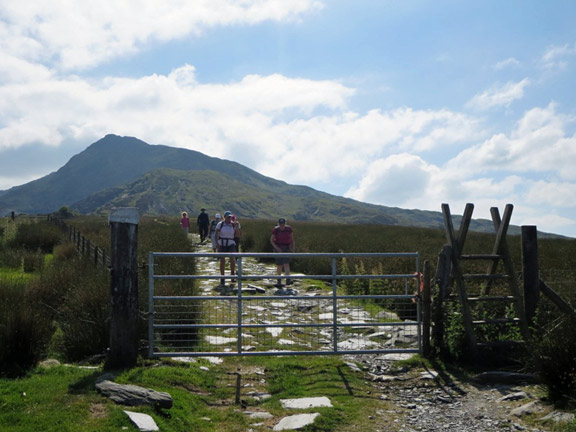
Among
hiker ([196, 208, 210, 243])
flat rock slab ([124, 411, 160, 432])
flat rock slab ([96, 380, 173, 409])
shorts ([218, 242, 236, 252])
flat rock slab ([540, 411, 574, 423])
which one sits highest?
hiker ([196, 208, 210, 243])

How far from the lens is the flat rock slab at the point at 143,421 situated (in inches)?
175

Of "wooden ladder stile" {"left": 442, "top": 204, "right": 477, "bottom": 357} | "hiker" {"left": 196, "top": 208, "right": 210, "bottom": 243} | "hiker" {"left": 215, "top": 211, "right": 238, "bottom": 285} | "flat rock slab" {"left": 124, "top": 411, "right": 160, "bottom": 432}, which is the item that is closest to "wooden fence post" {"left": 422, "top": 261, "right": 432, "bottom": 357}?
"wooden ladder stile" {"left": 442, "top": 204, "right": 477, "bottom": 357}

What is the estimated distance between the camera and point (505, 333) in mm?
7492

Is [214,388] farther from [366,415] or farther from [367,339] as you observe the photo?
[367,339]

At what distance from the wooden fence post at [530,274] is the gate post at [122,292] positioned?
213 inches

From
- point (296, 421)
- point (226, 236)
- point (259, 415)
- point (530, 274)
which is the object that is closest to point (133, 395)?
point (259, 415)

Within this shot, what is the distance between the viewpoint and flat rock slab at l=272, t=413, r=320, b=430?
4.85 meters

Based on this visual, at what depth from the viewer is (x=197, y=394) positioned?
5824mm

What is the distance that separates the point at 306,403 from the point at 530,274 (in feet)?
13.2

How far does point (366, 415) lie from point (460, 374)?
2083 mm

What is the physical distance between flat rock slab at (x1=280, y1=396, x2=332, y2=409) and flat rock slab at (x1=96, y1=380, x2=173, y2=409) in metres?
1.23

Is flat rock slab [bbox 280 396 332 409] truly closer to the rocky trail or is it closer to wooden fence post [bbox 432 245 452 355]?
the rocky trail

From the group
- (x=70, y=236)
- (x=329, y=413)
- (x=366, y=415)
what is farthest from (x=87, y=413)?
(x=70, y=236)

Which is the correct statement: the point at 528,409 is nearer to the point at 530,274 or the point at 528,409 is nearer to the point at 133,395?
the point at 530,274
